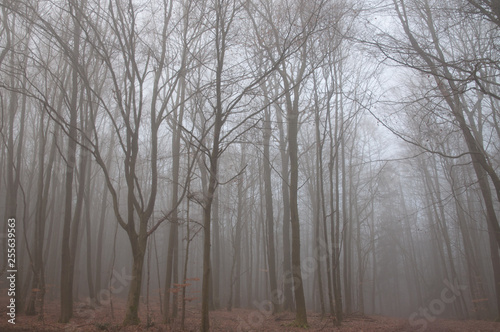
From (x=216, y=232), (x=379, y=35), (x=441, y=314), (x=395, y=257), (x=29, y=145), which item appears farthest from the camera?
(x=395, y=257)

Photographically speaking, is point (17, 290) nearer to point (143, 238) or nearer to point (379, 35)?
point (143, 238)

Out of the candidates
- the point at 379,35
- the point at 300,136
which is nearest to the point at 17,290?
the point at 379,35

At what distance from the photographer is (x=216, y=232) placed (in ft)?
47.6

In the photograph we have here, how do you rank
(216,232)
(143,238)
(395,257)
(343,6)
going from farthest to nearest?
(395,257) < (216,232) < (343,6) < (143,238)

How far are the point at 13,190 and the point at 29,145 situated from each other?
14.0m

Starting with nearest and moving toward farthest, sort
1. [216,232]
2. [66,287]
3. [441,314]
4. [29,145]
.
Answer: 1. [66,287]
2. [216,232]
3. [29,145]
4. [441,314]

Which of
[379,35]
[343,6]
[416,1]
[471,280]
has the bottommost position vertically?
[471,280]

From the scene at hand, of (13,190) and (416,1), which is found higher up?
(416,1)

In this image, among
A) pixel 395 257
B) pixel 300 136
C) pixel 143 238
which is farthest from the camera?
pixel 395 257

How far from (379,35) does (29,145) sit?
22.0 m

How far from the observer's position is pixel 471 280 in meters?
15.3

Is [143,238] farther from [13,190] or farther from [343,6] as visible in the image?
[343,6]

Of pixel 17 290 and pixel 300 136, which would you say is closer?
pixel 17 290

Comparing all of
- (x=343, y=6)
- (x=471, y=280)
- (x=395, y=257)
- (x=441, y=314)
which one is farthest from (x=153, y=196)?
(x=395, y=257)
